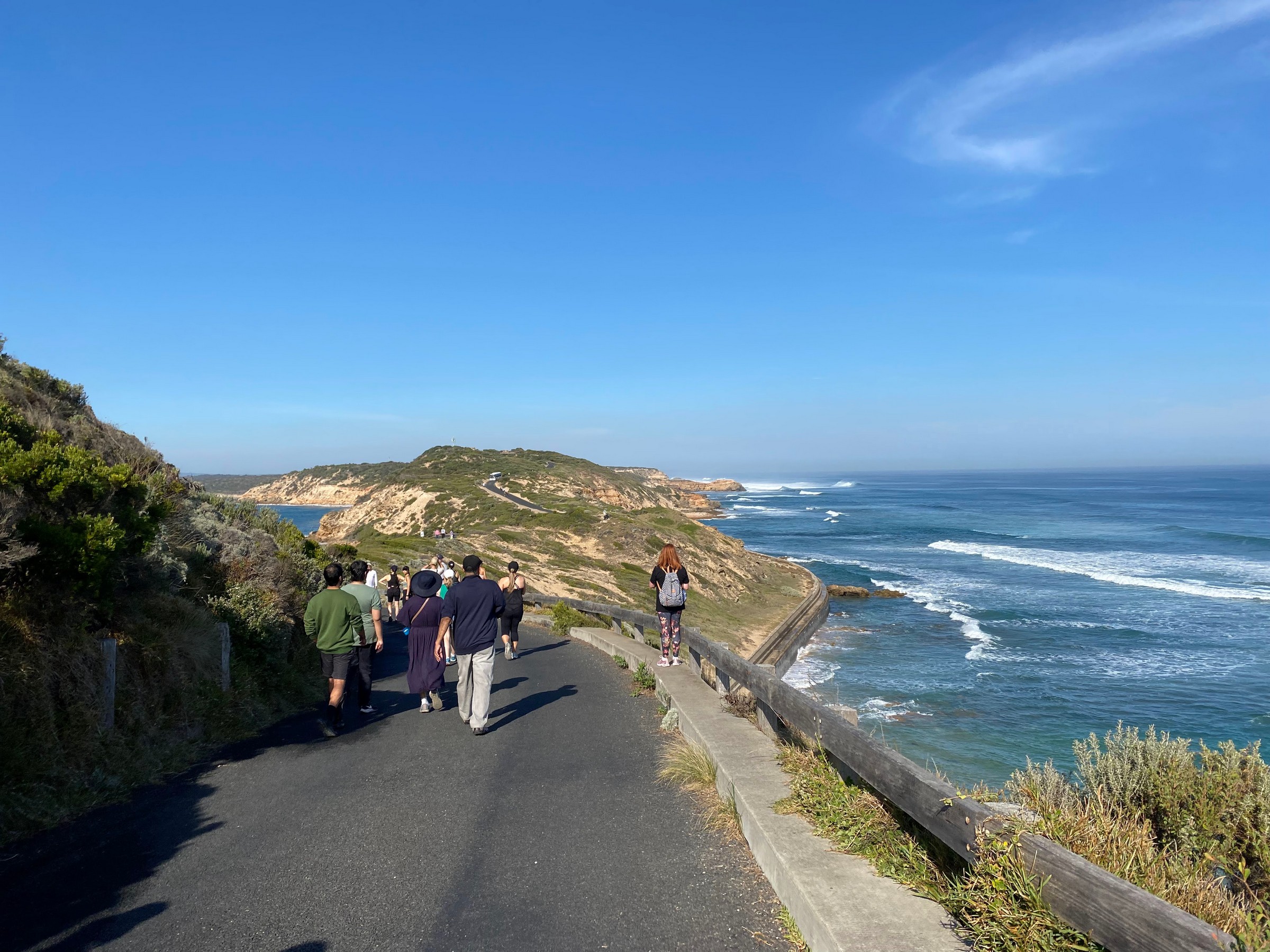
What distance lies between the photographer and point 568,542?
5072 cm

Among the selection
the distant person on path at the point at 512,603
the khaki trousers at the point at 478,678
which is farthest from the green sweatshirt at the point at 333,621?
the distant person on path at the point at 512,603

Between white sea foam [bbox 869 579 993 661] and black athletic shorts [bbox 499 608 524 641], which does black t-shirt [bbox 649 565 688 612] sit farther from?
white sea foam [bbox 869 579 993 661]

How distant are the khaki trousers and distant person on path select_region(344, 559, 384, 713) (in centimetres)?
109

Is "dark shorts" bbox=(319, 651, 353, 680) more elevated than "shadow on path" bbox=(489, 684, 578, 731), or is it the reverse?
"dark shorts" bbox=(319, 651, 353, 680)

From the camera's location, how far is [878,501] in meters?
161

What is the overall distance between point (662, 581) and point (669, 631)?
2.34ft

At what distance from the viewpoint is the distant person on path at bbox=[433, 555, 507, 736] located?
27.9ft

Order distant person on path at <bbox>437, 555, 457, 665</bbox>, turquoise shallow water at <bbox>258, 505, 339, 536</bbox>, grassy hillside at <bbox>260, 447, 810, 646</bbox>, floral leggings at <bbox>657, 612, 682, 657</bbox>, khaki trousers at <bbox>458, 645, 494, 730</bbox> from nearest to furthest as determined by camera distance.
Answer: khaki trousers at <bbox>458, 645, 494, 730</bbox> → floral leggings at <bbox>657, 612, 682, 657</bbox> → distant person on path at <bbox>437, 555, 457, 665</bbox> → grassy hillside at <bbox>260, 447, 810, 646</bbox> → turquoise shallow water at <bbox>258, 505, 339, 536</bbox>

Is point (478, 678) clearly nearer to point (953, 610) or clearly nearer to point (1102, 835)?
point (1102, 835)

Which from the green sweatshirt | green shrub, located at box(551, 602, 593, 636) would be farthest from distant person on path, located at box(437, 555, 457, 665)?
the green sweatshirt

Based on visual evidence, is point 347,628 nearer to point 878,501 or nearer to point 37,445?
point 37,445

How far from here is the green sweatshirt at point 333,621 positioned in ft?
28.3

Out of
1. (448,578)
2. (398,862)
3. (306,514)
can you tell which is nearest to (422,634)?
(398,862)

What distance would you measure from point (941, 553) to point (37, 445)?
6987 centimetres
